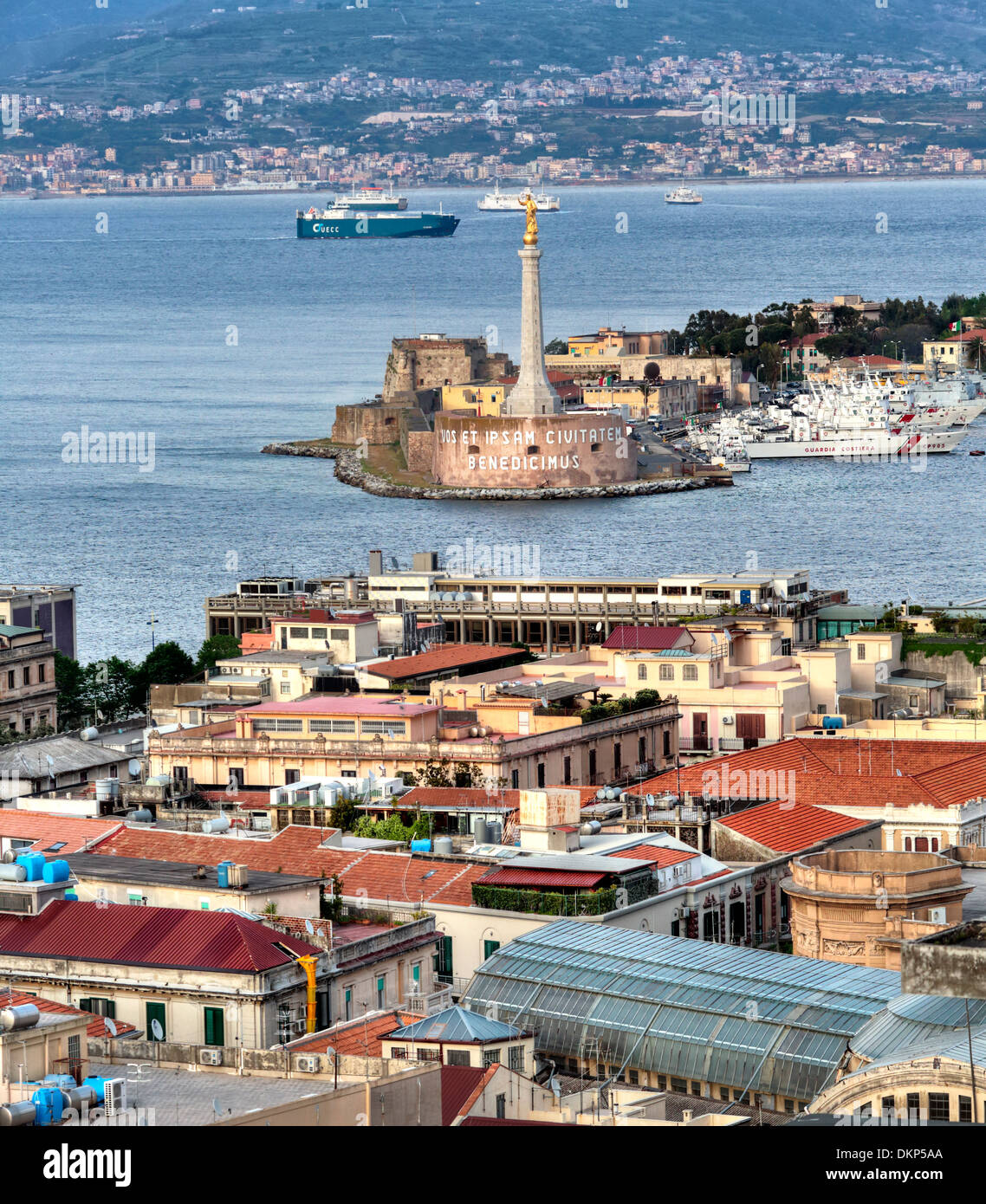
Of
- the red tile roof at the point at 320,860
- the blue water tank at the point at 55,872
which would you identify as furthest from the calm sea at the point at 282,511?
the blue water tank at the point at 55,872

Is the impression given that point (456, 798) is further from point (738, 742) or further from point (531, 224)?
point (531, 224)

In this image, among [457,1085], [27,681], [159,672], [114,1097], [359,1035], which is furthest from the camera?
[159,672]

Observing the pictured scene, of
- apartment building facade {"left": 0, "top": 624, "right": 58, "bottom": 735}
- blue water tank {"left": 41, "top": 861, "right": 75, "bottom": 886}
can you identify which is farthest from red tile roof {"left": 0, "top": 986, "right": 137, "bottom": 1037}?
apartment building facade {"left": 0, "top": 624, "right": 58, "bottom": 735}

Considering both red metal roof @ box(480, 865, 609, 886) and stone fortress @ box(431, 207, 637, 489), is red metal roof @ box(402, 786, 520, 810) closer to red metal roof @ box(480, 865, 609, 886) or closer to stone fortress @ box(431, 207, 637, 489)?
red metal roof @ box(480, 865, 609, 886)

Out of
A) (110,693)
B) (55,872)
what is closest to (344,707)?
(110,693)

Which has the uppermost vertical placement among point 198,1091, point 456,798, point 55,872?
point 55,872
